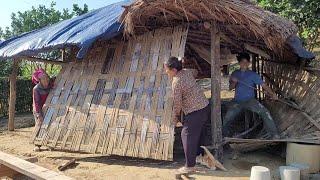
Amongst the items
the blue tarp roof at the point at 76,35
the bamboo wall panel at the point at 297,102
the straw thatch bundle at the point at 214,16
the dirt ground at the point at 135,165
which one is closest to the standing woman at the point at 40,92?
the blue tarp roof at the point at 76,35

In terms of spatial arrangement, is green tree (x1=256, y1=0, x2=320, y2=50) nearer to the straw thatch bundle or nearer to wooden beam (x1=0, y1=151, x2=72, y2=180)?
the straw thatch bundle

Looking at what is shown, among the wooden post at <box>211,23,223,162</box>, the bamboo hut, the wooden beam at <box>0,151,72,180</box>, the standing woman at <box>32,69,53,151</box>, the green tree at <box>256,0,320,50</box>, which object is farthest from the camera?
the green tree at <box>256,0,320,50</box>

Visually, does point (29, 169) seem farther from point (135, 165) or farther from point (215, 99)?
point (215, 99)

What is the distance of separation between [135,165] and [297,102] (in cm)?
316

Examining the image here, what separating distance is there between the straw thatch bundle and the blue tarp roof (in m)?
0.40

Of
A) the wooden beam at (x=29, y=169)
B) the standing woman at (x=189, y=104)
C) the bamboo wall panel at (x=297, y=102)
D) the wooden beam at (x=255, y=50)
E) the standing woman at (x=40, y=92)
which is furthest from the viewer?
the standing woman at (x=40, y=92)

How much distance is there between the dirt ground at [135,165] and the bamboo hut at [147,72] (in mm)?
218

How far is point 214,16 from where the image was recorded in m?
6.12

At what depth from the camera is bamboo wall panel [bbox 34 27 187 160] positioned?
6.43 metres

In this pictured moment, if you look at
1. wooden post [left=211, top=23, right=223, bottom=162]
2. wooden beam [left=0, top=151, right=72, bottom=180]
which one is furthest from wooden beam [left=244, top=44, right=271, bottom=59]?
wooden beam [left=0, top=151, right=72, bottom=180]

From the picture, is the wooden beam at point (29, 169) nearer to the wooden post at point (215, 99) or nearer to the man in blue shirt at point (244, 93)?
the wooden post at point (215, 99)

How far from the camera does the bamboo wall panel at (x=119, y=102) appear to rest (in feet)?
21.1

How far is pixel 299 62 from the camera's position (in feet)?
25.3

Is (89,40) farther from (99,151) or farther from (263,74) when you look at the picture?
(263,74)
